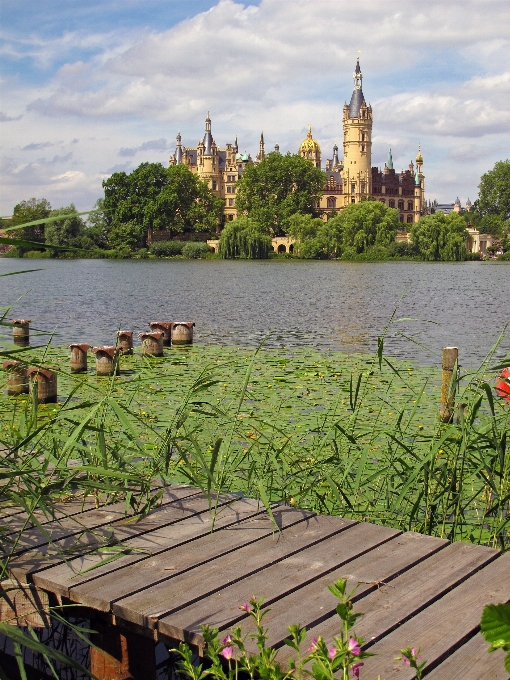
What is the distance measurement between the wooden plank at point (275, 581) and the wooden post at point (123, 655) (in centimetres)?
54

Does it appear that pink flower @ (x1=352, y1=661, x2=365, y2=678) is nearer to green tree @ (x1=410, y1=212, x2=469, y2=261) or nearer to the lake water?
the lake water

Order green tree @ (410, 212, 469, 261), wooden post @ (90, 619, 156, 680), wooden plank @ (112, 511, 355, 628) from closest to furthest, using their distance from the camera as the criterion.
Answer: wooden plank @ (112, 511, 355, 628) → wooden post @ (90, 619, 156, 680) → green tree @ (410, 212, 469, 261)

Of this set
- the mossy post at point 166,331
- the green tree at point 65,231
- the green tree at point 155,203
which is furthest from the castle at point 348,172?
the mossy post at point 166,331

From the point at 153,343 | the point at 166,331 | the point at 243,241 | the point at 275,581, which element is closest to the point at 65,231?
the point at 243,241

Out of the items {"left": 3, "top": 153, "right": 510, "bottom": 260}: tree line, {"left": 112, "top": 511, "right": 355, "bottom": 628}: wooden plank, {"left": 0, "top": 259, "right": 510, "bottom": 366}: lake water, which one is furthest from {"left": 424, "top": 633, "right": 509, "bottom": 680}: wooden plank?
{"left": 3, "top": 153, "right": 510, "bottom": 260}: tree line

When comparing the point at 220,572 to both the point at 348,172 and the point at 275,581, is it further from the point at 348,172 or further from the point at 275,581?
the point at 348,172

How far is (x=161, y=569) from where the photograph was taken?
2607 mm

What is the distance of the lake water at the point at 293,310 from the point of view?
15.2m

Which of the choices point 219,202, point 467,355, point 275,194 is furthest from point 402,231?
point 467,355

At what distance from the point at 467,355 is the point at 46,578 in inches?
443

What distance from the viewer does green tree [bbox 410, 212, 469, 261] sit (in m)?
62.3

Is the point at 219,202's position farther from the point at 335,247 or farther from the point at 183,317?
the point at 183,317

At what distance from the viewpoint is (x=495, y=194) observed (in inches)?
3713

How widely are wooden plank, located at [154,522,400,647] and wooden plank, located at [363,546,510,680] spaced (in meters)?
0.31
